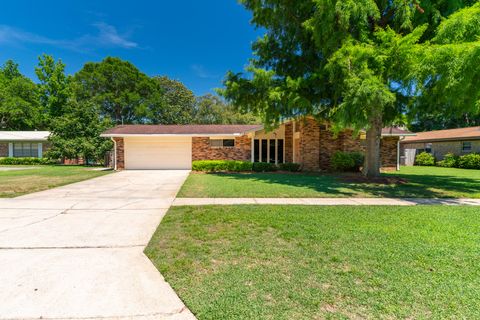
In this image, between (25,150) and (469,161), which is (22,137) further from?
(469,161)

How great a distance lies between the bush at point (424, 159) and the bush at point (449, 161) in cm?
93

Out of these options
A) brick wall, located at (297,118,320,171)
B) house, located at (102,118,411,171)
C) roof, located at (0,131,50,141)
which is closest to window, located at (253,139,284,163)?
house, located at (102,118,411,171)

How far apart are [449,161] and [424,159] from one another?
2528 mm

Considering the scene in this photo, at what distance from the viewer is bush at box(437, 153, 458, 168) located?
21.3 m

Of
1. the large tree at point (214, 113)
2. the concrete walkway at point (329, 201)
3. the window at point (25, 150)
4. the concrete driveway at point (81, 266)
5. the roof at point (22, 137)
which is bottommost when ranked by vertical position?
the concrete driveway at point (81, 266)

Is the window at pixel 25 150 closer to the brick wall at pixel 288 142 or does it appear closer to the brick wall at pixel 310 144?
the brick wall at pixel 288 142

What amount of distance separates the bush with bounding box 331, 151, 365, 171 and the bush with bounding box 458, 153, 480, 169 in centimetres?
1143

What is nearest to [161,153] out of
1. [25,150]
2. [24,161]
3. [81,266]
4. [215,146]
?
[215,146]

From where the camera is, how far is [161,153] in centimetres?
1816

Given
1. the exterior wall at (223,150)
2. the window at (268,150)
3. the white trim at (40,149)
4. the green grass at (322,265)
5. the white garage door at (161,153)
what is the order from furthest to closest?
1. the white trim at (40,149)
2. the window at (268,150)
3. the white garage door at (161,153)
4. the exterior wall at (223,150)
5. the green grass at (322,265)

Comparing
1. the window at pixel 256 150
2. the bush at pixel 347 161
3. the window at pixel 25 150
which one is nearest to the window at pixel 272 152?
the window at pixel 256 150

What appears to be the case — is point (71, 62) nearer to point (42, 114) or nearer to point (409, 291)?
point (42, 114)

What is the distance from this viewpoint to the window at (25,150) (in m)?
26.1

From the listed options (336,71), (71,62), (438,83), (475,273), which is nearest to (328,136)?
(336,71)
